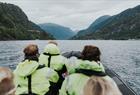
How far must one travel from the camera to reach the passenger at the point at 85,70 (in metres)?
5.77

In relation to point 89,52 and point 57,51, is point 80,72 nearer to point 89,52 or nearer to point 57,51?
point 89,52

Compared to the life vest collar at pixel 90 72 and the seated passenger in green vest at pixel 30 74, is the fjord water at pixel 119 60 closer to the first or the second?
the seated passenger in green vest at pixel 30 74

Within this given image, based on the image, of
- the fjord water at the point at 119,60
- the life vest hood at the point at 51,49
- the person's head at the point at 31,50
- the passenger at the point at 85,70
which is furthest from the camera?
the fjord water at the point at 119,60

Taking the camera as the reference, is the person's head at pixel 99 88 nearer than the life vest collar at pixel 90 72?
Yes

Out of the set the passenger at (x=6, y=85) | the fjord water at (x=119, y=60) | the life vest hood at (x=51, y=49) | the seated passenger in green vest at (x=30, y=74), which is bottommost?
the fjord water at (x=119, y=60)

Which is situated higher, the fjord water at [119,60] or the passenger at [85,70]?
the passenger at [85,70]

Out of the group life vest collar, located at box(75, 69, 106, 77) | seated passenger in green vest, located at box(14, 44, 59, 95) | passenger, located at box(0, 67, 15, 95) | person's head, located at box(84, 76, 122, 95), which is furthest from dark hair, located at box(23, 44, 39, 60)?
person's head, located at box(84, 76, 122, 95)

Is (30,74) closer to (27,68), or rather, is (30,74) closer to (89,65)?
(27,68)

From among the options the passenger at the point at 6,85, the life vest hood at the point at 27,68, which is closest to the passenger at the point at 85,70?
the life vest hood at the point at 27,68

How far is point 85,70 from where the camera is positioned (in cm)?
602

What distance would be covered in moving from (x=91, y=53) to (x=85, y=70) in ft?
1.23

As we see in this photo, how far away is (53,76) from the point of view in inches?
324

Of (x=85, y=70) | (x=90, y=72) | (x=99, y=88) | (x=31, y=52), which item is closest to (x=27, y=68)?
(x=31, y=52)

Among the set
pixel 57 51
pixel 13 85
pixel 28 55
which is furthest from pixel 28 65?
pixel 13 85
